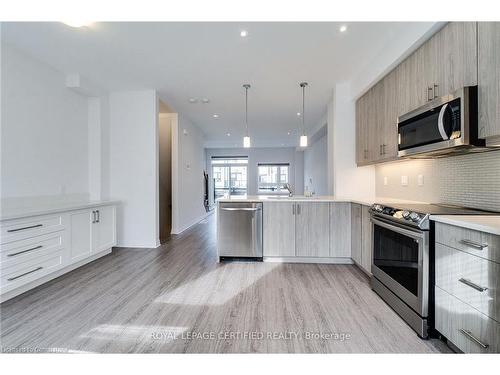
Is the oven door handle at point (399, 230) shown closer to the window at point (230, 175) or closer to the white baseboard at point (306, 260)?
the white baseboard at point (306, 260)

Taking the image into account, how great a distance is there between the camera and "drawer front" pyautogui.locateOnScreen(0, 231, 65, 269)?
2.19 meters

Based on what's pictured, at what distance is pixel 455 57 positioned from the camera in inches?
68.9

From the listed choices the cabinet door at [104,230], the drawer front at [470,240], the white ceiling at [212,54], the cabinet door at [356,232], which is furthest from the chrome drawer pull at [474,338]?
the cabinet door at [104,230]

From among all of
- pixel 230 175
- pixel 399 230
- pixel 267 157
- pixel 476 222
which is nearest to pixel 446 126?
pixel 476 222

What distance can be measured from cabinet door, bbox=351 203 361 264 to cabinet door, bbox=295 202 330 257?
1.04ft

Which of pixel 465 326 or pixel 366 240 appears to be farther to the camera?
pixel 366 240

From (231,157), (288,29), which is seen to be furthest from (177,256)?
(231,157)

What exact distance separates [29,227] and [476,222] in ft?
12.4

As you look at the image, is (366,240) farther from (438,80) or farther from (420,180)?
(438,80)

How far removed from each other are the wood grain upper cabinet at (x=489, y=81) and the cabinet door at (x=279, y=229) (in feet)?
6.95

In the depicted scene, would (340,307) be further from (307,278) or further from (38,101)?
(38,101)

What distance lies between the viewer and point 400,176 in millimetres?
2988
